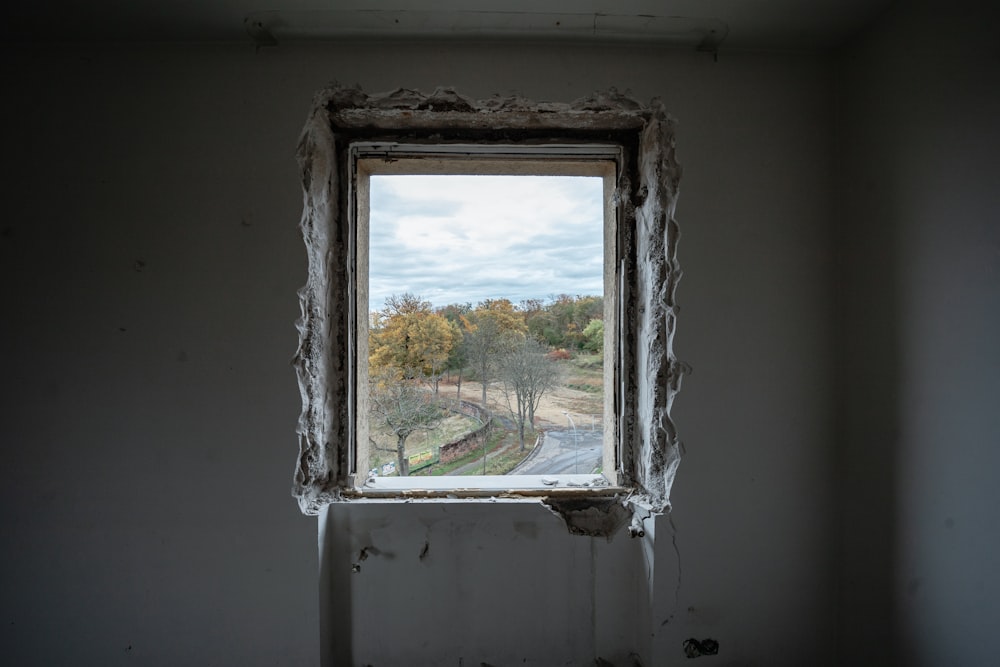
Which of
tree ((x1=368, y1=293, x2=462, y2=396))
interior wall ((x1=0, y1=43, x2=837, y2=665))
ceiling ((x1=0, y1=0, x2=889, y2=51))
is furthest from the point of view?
tree ((x1=368, y1=293, x2=462, y2=396))

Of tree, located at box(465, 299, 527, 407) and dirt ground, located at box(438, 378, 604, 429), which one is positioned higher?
tree, located at box(465, 299, 527, 407)

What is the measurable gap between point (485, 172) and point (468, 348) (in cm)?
58

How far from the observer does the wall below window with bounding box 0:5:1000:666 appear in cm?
115

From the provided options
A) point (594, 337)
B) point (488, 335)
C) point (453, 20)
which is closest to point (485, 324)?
point (488, 335)

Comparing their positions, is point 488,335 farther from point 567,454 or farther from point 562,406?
point 567,454

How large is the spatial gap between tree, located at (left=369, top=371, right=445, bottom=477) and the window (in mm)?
41

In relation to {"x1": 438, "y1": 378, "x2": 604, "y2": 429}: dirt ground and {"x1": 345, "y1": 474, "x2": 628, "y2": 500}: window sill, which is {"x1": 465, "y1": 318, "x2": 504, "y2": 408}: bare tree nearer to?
{"x1": 438, "y1": 378, "x2": 604, "y2": 429}: dirt ground

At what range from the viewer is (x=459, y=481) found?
54.2 inches

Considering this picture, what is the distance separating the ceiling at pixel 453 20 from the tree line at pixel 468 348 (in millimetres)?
739

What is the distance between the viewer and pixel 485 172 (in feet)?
4.57
